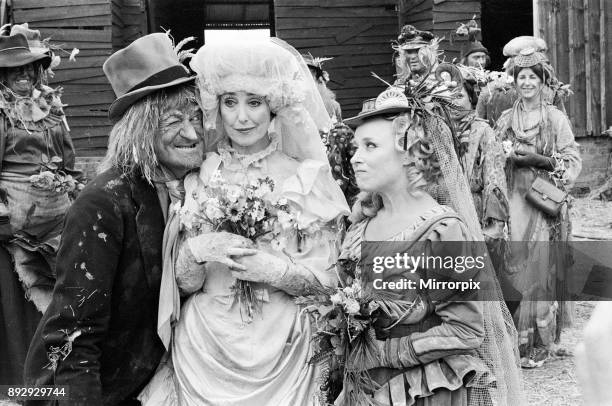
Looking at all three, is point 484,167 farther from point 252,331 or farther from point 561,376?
point 252,331

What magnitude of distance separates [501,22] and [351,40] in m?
5.09

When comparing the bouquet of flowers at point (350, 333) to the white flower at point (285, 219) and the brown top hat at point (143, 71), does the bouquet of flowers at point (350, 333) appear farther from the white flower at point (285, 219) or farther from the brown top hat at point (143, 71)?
the brown top hat at point (143, 71)

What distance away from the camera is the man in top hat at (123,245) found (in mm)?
3230

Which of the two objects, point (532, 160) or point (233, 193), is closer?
point (233, 193)

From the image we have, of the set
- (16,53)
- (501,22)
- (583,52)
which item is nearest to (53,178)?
(16,53)

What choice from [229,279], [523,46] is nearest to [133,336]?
[229,279]

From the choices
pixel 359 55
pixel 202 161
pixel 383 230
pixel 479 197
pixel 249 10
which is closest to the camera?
pixel 383 230

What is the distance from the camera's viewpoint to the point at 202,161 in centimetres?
351

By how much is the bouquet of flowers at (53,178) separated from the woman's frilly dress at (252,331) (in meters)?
3.28

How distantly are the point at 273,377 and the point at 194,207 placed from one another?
2.29 ft

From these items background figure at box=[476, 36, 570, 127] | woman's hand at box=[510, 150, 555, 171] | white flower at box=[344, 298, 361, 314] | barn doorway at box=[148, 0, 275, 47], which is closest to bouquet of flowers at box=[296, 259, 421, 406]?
white flower at box=[344, 298, 361, 314]

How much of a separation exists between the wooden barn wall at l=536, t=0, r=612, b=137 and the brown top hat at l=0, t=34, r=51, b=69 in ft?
25.9

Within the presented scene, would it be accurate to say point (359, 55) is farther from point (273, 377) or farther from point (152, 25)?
point (273, 377)

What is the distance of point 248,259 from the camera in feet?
10.6
